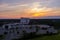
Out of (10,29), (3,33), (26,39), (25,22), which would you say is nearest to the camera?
(26,39)

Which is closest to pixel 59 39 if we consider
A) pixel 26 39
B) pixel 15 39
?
pixel 26 39

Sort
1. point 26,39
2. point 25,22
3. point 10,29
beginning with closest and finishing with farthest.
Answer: point 26,39 → point 10,29 → point 25,22

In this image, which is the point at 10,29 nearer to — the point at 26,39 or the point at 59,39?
the point at 26,39

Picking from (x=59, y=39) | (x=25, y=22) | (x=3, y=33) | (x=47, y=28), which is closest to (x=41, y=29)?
(x=47, y=28)

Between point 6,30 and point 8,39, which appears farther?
point 6,30

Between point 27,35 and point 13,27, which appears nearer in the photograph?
point 27,35

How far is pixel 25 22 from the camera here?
18281mm

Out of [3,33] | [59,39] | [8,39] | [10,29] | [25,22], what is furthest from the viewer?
[25,22]

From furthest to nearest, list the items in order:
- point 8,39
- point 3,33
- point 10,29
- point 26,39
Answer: point 10,29 → point 3,33 → point 8,39 → point 26,39

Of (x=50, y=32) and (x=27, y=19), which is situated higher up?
(x=27, y=19)

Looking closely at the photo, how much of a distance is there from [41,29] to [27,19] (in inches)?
135

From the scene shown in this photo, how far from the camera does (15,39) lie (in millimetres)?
11891

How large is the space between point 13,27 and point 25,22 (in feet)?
7.51

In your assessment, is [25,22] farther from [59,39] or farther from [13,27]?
→ [59,39]
